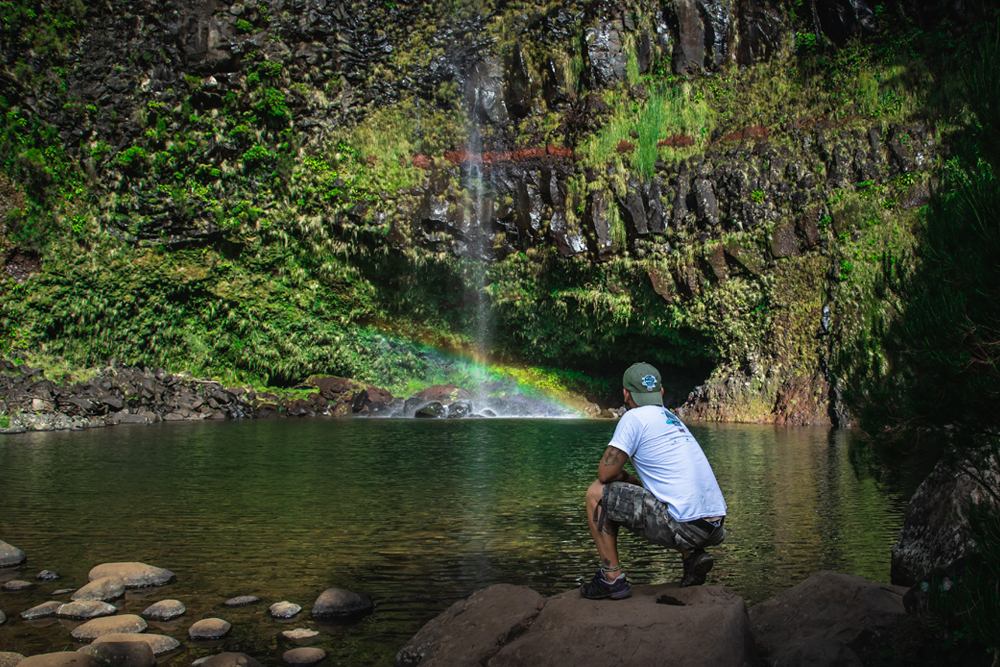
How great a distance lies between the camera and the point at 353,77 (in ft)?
120

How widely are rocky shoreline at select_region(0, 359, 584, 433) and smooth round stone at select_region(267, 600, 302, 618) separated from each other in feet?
68.4

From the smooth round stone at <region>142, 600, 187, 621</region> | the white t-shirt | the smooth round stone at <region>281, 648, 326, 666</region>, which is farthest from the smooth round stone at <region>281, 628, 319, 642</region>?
the white t-shirt

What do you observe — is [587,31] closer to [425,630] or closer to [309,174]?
[309,174]

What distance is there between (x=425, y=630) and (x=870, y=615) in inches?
113

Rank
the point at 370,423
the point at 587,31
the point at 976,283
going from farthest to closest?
the point at 587,31 < the point at 370,423 < the point at 976,283

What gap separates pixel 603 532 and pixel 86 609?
4095mm

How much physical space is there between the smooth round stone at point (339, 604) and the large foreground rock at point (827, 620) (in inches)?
119

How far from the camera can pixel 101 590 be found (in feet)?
19.0

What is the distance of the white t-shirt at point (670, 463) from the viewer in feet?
15.0

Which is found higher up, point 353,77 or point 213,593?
point 353,77

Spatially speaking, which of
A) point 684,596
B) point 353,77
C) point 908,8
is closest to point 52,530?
point 684,596

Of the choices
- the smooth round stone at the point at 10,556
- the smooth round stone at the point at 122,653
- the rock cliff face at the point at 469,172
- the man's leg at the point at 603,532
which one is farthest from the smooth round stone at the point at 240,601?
the rock cliff face at the point at 469,172

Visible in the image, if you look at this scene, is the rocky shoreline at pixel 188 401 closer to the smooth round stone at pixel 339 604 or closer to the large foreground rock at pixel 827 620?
the smooth round stone at pixel 339 604

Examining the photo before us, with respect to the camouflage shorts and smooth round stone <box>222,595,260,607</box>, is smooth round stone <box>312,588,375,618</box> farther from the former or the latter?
the camouflage shorts
